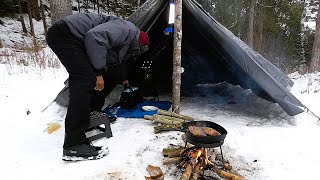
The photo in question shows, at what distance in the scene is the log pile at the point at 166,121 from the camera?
3.54 m

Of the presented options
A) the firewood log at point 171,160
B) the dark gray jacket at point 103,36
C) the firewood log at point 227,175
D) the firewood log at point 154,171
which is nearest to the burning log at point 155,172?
the firewood log at point 154,171

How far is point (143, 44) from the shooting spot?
3.34m

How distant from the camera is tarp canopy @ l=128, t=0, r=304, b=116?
155 inches

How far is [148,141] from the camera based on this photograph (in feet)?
10.8

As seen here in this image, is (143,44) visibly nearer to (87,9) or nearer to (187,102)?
(187,102)

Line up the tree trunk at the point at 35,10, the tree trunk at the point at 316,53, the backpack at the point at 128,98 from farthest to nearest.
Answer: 1. the tree trunk at the point at 35,10
2. the tree trunk at the point at 316,53
3. the backpack at the point at 128,98

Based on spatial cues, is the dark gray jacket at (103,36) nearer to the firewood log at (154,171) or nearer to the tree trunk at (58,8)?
the firewood log at (154,171)

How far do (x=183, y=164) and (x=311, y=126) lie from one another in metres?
2.12

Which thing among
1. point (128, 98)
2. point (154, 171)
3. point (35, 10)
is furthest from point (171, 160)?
point (35, 10)

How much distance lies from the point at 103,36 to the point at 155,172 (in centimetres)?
144

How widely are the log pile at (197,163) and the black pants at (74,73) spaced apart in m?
0.96

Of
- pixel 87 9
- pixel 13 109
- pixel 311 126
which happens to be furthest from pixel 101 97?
pixel 87 9

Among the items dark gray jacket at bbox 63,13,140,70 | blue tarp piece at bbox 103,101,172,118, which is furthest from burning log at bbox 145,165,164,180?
blue tarp piece at bbox 103,101,172,118

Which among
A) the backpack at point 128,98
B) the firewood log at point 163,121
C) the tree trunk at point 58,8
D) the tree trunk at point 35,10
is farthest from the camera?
the tree trunk at point 35,10
